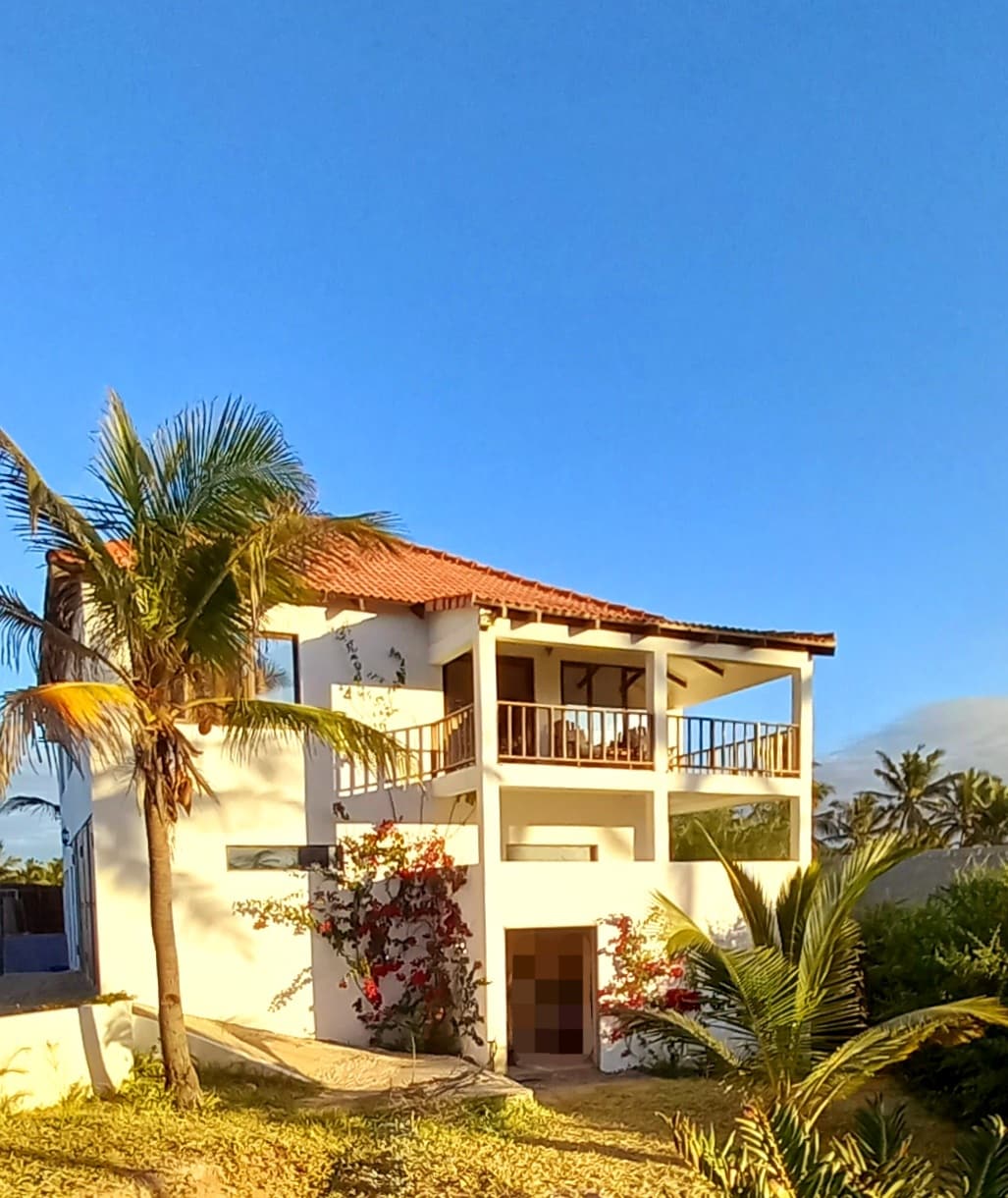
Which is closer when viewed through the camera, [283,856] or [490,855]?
[490,855]

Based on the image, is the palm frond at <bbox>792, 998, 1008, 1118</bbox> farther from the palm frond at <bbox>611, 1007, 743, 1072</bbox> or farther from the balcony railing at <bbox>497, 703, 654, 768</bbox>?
the balcony railing at <bbox>497, 703, 654, 768</bbox>

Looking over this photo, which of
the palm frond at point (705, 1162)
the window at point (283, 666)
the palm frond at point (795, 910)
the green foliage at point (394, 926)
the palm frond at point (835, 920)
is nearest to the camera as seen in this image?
the palm frond at point (705, 1162)

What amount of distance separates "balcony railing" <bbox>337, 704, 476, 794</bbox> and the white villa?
4 centimetres

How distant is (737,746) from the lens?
16516mm

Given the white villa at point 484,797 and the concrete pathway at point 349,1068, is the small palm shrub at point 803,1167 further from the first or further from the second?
the white villa at point 484,797

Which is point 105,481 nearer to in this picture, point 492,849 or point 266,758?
point 266,758

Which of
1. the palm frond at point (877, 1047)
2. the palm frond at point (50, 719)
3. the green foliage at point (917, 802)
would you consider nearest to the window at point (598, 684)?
the palm frond at point (877, 1047)

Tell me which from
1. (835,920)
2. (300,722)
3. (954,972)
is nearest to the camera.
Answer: (835,920)

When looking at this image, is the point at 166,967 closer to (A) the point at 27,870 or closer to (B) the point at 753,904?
(B) the point at 753,904

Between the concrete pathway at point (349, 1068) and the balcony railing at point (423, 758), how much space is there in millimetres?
3507

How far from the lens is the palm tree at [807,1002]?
A: 349 inches

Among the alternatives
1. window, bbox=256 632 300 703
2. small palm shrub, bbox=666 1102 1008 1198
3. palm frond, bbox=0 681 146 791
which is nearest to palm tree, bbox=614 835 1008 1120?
small palm shrub, bbox=666 1102 1008 1198

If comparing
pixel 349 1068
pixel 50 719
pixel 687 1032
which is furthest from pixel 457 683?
pixel 50 719

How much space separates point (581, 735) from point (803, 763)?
11.4 ft
